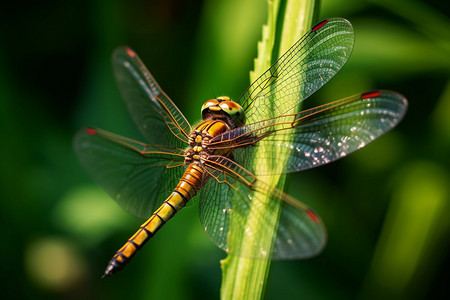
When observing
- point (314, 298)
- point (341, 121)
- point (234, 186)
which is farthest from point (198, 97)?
point (314, 298)

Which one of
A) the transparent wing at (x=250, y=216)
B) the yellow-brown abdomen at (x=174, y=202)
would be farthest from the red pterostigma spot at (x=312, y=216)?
the yellow-brown abdomen at (x=174, y=202)

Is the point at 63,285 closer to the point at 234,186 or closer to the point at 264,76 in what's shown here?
the point at 234,186

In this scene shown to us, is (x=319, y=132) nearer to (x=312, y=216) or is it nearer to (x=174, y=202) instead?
(x=312, y=216)

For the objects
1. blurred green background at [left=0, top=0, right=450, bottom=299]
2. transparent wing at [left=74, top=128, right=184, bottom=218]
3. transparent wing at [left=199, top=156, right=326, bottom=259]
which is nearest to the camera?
transparent wing at [left=199, top=156, right=326, bottom=259]

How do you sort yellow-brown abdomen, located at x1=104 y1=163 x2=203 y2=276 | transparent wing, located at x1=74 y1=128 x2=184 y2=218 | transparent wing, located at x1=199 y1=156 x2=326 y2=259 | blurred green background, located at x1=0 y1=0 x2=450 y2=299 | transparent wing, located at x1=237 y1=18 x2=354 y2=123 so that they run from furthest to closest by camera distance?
blurred green background, located at x1=0 y1=0 x2=450 y2=299, transparent wing, located at x1=74 y1=128 x2=184 y2=218, yellow-brown abdomen, located at x1=104 y1=163 x2=203 y2=276, transparent wing, located at x1=237 y1=18 x2=354 y2=123, transparent wing, located at x1=199 y1=156 x2=326 y2=259

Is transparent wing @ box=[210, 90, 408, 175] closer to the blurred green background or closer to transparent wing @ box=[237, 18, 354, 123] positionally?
transparent wing @ box=[237, 18, 354, 123]

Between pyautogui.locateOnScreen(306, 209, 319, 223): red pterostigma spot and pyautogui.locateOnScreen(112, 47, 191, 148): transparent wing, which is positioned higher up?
pyautogui.locateOnScreen(112, 47, 191, 148): transparent wing

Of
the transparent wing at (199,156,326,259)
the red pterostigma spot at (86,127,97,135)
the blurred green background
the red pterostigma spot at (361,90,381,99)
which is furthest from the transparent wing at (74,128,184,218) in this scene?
the red pterostigma spot at (361,90,381,99)
